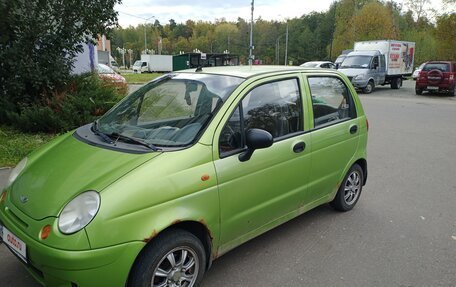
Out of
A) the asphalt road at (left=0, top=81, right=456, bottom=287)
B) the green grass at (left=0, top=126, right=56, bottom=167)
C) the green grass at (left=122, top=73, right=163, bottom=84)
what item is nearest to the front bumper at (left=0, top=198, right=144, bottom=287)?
the asphalt road at (left=0, top=81, right=456, bottom=287)

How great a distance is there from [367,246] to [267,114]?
1.69 m

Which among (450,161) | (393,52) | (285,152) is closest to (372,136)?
(450,161)

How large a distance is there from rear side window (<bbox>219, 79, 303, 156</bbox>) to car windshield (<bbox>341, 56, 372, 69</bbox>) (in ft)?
65.0

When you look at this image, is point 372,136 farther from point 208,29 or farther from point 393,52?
point 208,29

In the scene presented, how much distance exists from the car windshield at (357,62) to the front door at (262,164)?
19.8 m

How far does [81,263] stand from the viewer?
89.2 inches

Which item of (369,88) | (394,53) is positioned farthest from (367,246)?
(394,53)

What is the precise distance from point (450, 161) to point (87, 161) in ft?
22.4

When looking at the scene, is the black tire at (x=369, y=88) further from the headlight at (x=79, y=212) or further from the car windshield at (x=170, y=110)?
the headlight at (x=79, y=212)

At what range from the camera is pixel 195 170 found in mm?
2770

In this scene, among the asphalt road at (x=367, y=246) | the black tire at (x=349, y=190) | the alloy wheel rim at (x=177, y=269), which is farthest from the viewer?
the black tire at (x=349, y=190)

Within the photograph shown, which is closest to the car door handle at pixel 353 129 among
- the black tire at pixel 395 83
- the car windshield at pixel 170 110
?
the car windshield at pixel 170 110

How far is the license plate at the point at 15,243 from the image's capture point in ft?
8.19

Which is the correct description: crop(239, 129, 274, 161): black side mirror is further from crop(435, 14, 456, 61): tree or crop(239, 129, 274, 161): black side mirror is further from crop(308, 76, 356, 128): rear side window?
crop(435, 14, 456, 61): tree
